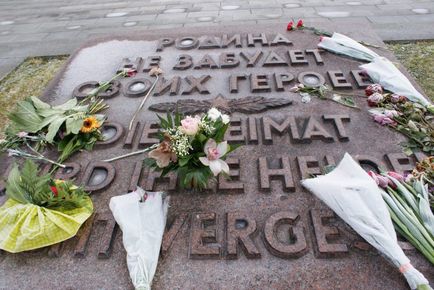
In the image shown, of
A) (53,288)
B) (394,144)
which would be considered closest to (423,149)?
(394,144)

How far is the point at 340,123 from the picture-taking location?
3.30 metres

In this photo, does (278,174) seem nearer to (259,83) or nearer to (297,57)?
(259,83)

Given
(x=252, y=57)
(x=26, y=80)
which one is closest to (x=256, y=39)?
(x=252, y=57)

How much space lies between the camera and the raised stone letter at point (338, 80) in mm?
3789

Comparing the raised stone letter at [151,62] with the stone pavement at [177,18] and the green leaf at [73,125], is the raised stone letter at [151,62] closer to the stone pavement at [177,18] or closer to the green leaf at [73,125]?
the green leaf at [73,125]

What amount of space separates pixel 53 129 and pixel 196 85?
1.59 metres

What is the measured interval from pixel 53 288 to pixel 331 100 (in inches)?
119

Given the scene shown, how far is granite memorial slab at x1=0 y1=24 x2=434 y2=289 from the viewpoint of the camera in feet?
7.48

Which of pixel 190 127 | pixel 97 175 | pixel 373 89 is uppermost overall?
pixel 190 127

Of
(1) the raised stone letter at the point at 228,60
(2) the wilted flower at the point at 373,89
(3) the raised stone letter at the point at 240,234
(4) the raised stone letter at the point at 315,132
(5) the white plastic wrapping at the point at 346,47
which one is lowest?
(3) the raised stone letter at the point at 240,234

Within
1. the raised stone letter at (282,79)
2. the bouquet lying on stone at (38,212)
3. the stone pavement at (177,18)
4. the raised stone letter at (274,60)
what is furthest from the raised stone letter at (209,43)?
the bouquet lying on stone at (38,212)

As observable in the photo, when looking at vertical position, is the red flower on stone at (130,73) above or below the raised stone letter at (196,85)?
below

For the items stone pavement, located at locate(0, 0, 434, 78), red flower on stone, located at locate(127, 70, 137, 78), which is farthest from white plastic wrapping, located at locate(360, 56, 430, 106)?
red flower on stone, located at locate(127, 70, 137, 78)

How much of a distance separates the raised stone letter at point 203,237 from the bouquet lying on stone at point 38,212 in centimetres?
83
